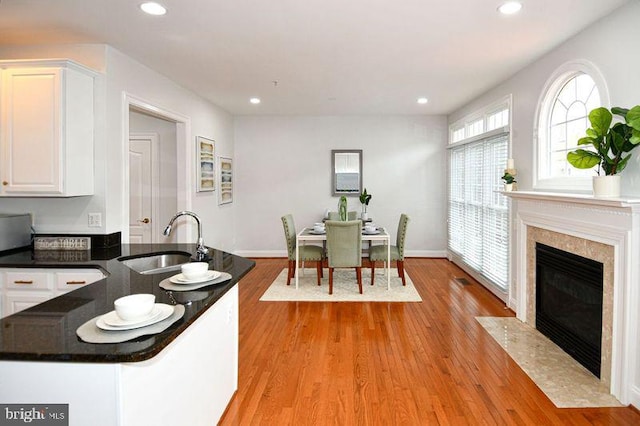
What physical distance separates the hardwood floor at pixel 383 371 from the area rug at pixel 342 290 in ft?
0.72

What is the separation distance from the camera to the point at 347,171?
752 cm

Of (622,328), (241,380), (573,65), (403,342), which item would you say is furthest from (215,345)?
(573,65)

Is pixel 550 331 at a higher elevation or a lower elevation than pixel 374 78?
lower

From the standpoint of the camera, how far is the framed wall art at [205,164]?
219 inches

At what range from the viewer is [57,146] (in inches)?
124

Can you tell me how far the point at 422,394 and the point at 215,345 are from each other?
142cm

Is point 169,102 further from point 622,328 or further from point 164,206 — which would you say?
point 622,328

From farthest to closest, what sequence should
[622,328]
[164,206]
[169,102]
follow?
1. [164,206]
2. [169,102]
3. [622,328]

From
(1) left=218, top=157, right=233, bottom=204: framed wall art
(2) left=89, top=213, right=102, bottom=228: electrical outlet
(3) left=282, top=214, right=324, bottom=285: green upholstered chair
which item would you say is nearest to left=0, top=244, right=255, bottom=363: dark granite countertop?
(2) left=89, top=213, right=102, bottom=228: electrical outlet

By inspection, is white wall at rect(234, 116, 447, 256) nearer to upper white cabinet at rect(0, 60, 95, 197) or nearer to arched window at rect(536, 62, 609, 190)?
arched window at rect(536, 62, 609, 190)

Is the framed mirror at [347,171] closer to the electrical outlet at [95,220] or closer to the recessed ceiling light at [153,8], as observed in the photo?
the electrical outlet at [95,220]

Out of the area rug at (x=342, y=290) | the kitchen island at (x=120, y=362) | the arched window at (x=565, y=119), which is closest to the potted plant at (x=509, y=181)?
the arched window at (x=565, y=119)

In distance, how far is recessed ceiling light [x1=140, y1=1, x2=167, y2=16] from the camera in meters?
2.75

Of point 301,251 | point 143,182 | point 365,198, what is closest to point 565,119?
point 301,251
